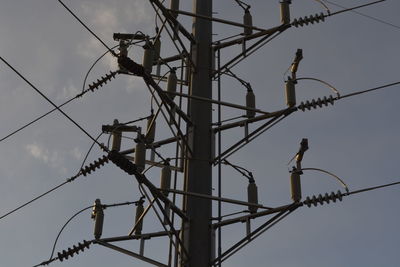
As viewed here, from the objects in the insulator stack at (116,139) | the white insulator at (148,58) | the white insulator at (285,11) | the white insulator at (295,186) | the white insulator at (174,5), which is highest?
the white insulator at (174,5)

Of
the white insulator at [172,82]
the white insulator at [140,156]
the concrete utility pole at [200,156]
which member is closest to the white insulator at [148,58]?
→ the white insulator at [140,156]

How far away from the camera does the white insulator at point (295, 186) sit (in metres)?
13.0

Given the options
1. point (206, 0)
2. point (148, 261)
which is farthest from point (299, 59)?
point (148, 261)

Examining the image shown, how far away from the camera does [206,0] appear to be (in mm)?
16906

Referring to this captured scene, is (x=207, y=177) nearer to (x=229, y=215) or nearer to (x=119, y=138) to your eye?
(x=229, y=215)

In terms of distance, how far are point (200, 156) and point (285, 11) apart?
4.15 m

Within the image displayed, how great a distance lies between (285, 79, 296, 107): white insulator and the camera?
46.9 ft

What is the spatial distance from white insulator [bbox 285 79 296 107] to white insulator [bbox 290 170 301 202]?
5.15 ft

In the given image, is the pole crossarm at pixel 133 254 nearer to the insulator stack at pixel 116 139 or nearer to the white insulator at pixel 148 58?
the insulator stack at pixel 116 139

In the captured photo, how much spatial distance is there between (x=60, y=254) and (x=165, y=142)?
3210 millimetres

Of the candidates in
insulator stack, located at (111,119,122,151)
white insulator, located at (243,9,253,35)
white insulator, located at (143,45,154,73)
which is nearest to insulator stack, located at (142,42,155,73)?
white insulator, located at (143,45,154,73)

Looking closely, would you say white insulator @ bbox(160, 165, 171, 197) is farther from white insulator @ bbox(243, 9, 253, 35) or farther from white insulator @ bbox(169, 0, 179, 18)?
white insulator @ bbox(243, 9, 253, 35)

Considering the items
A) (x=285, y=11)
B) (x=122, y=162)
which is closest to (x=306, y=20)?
(x=285, y=11)

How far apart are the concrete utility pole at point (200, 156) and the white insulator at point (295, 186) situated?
166cm
